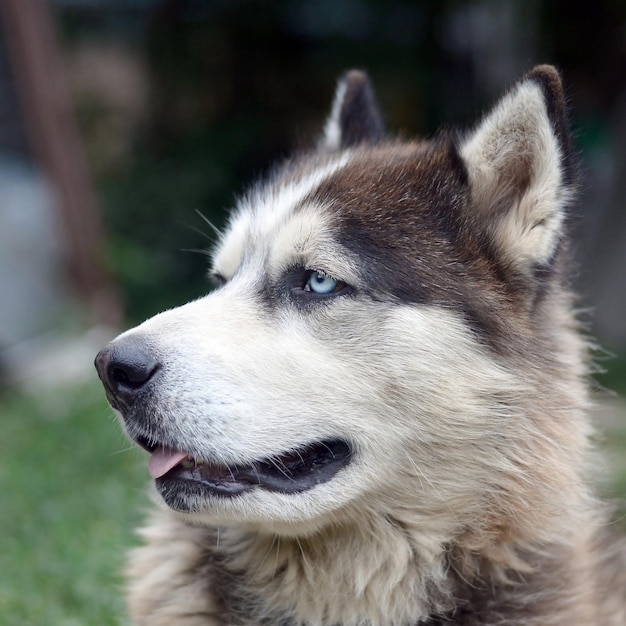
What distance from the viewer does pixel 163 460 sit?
288 cm

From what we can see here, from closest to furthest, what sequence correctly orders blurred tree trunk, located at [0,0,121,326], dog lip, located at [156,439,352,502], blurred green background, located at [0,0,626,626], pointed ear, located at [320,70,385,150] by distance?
dog lip, located at [156,439,352,502] → pointed ear, located at [320,70,385,150] → blurred tree trunk, located at [0,0,121,326] → blurred green background, located at [0,0,626,626]

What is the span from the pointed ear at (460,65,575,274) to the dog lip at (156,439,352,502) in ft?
2.89

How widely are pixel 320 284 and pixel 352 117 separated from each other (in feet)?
4.34

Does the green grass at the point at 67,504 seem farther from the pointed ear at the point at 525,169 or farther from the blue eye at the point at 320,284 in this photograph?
the pointed ear at the point at 525,169

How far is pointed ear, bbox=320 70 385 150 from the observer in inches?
158

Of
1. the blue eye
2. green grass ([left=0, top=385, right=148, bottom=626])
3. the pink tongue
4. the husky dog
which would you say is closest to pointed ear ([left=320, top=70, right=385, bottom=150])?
the husky dog

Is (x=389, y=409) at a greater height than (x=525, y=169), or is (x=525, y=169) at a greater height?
(x=525, y=169)

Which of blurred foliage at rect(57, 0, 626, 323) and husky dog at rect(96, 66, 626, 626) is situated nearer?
husky dog at rect(96, 66, 626, 626)

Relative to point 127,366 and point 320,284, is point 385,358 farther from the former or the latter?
point 127,366

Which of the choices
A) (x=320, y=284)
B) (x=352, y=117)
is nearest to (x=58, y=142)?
(x=352, y=117)

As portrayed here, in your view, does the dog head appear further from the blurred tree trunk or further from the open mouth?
the blurred tree trunk

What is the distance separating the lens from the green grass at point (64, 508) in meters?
3.86

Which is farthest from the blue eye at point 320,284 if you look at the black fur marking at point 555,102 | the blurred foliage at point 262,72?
the blurred foliage at point 262,72

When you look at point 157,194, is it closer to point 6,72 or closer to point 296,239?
point 6,72
